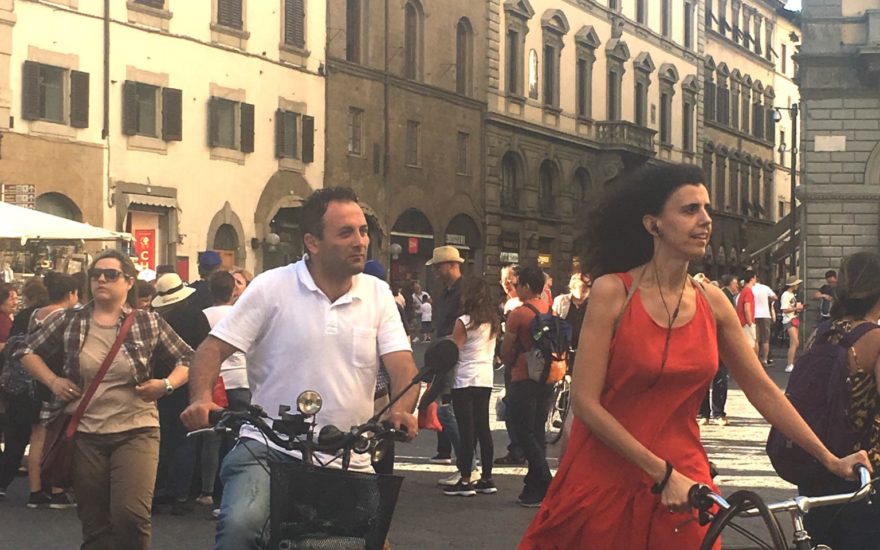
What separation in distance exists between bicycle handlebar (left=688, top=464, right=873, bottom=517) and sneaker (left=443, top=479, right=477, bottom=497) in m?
7.85

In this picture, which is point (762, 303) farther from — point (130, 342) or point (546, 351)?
point (130, 342)

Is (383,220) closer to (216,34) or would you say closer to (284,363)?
(216,34)

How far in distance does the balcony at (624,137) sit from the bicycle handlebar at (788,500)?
52.1 meters

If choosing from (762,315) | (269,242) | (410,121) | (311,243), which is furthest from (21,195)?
(410,121)

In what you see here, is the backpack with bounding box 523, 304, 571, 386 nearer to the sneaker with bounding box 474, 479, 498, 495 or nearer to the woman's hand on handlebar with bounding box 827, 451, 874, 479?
the sneaker with bounding box 474, 479, 498, 495

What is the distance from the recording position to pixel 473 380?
476 inches

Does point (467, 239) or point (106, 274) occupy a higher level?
point (467, 239)

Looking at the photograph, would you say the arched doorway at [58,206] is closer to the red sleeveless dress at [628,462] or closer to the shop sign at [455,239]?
the shop sign at [455,239]

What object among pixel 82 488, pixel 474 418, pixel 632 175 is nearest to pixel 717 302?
pixel 632 175

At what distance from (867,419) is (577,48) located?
49.1 m

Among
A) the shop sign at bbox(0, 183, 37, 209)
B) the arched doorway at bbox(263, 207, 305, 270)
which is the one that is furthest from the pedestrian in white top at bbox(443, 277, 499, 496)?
the arched doorway at bbox(263, 207, 305, 270)

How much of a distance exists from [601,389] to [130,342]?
3.64 m

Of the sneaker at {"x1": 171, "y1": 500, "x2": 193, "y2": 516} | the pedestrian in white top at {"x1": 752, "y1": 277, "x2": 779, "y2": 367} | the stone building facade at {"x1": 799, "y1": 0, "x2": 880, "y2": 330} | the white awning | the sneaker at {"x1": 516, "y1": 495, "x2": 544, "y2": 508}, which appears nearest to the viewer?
the sneaker at {"x1": 171, "y1": 500, "x2": 193, "y2": 516}

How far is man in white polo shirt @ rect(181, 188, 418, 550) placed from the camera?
5273mm
